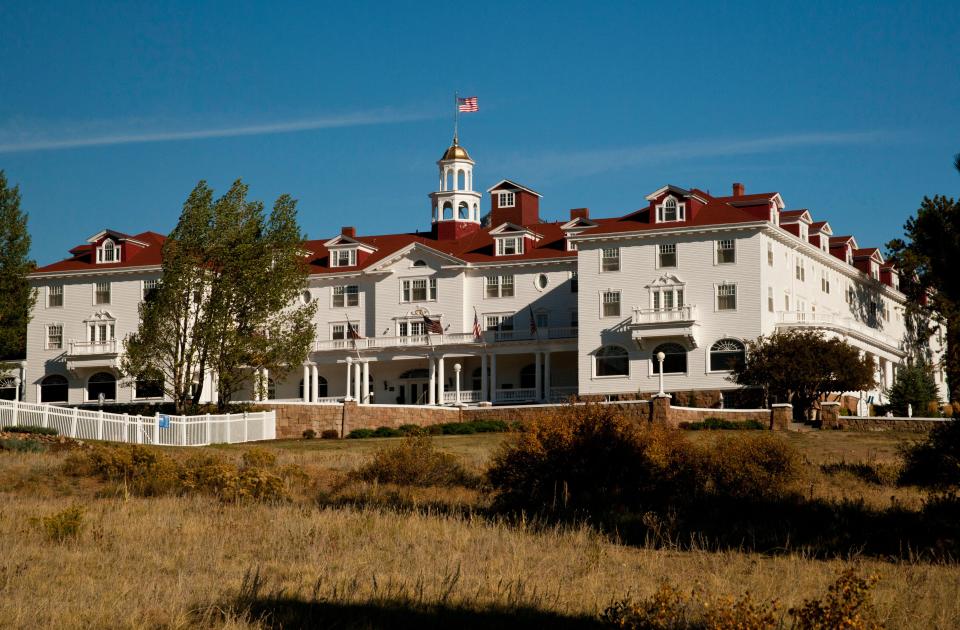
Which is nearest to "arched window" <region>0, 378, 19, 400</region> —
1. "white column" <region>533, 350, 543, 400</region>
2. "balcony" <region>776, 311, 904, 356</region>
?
"white column" <region>533, 350, 543, 400</region>

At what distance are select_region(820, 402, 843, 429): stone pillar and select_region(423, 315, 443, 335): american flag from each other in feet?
79.7

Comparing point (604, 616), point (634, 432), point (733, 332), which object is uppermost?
point (733, 332)

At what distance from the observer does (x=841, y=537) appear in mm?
18297

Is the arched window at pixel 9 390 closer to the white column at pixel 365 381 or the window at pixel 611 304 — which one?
the white column at pixel 365 381

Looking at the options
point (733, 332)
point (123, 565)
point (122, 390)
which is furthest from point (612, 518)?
point (122, 390)

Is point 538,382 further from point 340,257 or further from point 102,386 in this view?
point 102,386

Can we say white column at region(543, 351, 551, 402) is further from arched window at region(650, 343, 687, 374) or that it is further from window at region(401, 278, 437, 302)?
window at region(401, 278, 437, 302)

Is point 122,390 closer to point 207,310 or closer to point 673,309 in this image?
point 207,310

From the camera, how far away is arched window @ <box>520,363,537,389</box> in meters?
68.9

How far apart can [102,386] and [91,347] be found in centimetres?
225

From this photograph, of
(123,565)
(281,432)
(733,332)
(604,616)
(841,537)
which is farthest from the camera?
(733,332)

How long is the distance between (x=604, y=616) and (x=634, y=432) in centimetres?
1114

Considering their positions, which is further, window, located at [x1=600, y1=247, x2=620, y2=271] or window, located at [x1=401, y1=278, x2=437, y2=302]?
window, located at [x1=401, y1=278, x2=437, y2=302]

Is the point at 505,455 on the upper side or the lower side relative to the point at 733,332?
lower
